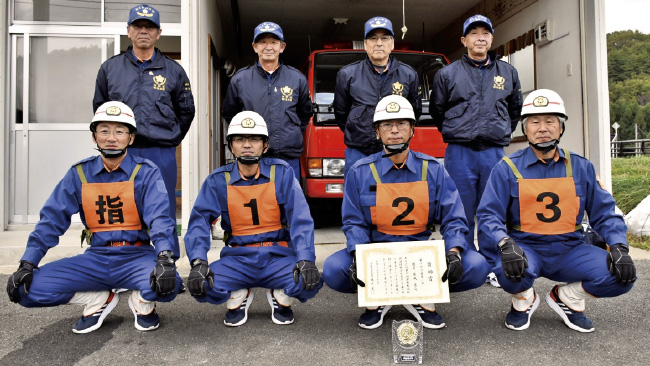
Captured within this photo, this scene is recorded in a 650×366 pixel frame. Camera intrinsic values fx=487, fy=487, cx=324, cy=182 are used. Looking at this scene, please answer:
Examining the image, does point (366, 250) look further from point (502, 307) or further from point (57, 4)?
point (57, 4)

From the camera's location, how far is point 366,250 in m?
2.97

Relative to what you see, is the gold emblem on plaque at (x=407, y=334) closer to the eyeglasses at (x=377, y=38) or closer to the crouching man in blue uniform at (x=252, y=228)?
the crouching man in blue uniform at (x=252, y=228)

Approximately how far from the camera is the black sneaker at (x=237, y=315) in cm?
322

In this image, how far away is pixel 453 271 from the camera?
2.90 metres

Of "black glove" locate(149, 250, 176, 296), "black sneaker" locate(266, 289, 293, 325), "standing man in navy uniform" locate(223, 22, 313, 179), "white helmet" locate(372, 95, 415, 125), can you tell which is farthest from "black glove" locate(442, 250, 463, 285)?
"standing man in navy uniform" locate(223, 22, 313, 179)

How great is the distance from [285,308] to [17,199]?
4.64m

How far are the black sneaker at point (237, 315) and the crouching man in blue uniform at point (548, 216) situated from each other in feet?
5.44

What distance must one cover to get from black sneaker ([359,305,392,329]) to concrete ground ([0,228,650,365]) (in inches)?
2.1

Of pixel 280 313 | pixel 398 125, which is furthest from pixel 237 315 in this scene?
pixel 398 125

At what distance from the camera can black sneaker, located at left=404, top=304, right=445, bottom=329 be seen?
312 cm

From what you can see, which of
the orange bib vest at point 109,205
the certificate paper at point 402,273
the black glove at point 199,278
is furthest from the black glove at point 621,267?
the orange bib vest at point 109,205

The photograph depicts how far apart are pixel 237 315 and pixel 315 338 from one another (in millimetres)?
590

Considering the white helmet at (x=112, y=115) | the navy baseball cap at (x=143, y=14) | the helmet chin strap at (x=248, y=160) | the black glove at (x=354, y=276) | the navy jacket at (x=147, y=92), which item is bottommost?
the black glove at (x=354, y=276)

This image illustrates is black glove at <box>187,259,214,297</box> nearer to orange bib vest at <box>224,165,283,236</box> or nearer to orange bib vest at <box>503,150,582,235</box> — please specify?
orange bib vest at <box>224,165,283,236</box>
